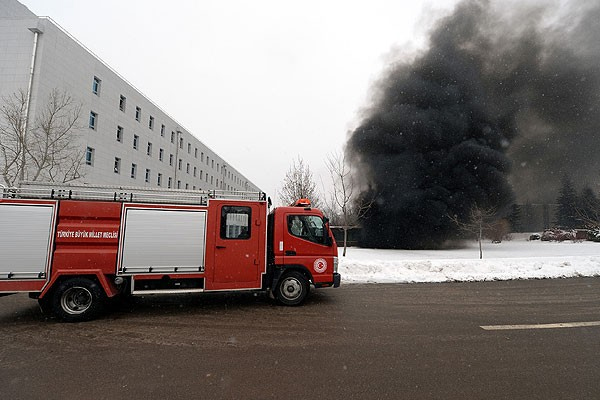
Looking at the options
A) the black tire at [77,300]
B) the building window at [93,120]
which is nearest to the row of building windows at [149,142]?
the building window at [93,120]

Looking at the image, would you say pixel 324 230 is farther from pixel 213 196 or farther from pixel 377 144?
pixel 377 144

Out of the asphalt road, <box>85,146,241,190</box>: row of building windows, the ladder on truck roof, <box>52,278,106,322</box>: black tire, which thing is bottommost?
the asphalt road

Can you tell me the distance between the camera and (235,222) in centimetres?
632

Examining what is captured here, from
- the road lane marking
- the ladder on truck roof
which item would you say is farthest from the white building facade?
the road lane marking

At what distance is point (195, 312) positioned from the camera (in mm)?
6035

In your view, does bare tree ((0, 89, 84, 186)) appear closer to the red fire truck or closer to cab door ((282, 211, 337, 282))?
the red fire truck

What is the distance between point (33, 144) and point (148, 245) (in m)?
12.0

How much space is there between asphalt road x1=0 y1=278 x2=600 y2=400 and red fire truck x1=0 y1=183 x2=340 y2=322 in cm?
49

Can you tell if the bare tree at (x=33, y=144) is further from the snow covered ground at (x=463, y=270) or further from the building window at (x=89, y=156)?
the snow covered ground at (x=463, y=270)

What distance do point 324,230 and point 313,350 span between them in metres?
3.10

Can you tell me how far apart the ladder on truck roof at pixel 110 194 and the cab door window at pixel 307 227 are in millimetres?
961

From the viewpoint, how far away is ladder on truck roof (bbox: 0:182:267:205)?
17.9ft

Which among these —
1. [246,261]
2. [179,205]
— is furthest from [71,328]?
[246,261]

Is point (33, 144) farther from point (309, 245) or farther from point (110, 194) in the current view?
point (309, 245)
